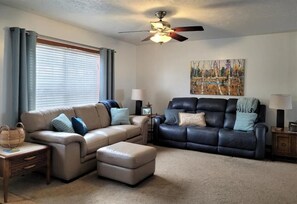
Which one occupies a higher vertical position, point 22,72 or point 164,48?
point 164,48

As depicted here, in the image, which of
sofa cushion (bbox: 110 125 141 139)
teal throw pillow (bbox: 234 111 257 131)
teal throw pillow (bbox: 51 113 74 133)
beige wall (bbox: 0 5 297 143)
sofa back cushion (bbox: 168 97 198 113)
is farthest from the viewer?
sofa back cushion (bbox: 168 97 198 113)

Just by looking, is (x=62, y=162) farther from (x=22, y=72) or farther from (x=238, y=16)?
(x=238, y=16)

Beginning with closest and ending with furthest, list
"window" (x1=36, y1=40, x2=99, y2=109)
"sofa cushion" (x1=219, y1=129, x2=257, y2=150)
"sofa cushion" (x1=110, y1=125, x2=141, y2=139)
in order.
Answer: "window" (x1=36, y1=40, x2=99, y2=109) → "sofa cushion" (x1=219, y1=129, x2=257, y2=150) → "sofa cushion" (x1=110, y1=125, x2=141, y2=139)

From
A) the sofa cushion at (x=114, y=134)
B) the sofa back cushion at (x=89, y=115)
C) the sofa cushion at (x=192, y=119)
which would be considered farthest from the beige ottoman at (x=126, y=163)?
the sofa cushion at (x=192, y=119)

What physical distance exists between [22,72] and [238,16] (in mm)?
3402

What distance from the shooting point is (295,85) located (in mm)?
4762

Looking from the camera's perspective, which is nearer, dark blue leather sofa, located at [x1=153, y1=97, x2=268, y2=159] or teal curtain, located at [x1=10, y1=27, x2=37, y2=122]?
teal curtain, located at [x1=10, y1=27, x2=37, y2=122]

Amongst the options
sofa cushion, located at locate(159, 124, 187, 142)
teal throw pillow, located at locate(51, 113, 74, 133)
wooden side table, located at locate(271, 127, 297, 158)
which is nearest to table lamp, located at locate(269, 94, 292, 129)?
wooden side table, located at locate(271, 127, 297, 158)

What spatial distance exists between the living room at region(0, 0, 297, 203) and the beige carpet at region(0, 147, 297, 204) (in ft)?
0.07

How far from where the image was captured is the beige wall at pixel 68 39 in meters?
3.46

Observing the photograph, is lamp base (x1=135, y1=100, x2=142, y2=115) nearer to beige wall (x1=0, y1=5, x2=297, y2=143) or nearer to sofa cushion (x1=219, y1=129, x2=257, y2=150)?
beige wall (x1=0, y1=5, x2=297, y2=143)

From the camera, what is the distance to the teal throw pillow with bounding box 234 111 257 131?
14.9 ft

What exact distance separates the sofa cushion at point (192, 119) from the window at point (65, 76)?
1.98 m

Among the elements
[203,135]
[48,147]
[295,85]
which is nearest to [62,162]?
[48,147]
